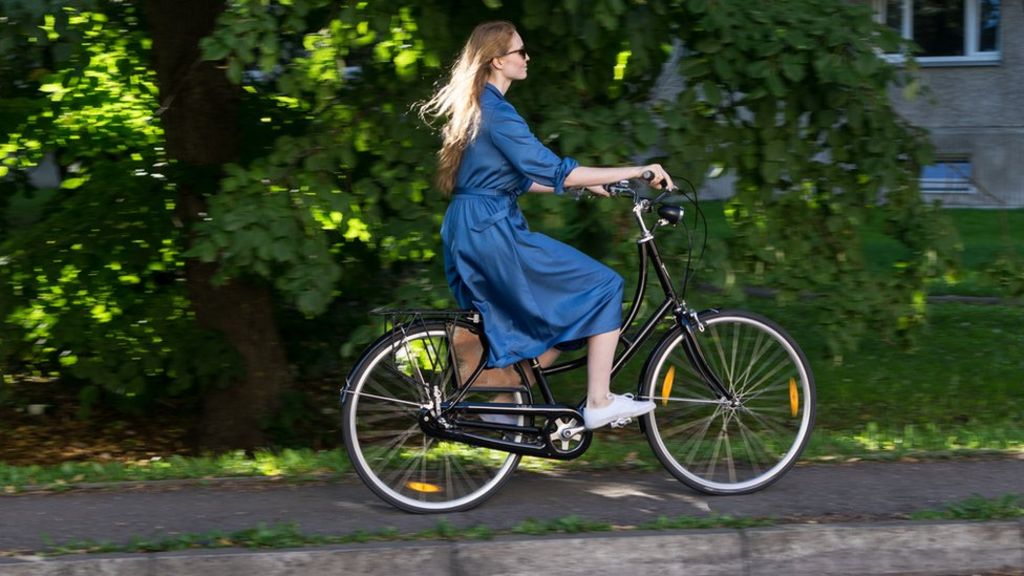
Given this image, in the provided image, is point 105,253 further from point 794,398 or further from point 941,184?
point 941,184

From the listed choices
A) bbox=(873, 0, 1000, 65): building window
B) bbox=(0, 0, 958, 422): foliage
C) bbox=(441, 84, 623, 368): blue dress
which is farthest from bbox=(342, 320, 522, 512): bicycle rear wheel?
bbox=(873, 0, 1000, 65): building window

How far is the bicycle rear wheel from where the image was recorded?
207 inches

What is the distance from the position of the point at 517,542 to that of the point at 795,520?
1031mm

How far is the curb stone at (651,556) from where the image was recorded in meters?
4.68

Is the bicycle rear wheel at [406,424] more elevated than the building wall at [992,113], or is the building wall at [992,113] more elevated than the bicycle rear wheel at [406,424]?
the bicycle rear wheel at [406,424]

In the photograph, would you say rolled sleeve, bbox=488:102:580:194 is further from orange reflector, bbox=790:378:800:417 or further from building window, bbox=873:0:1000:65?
building window, bbox=873:0:1000:65

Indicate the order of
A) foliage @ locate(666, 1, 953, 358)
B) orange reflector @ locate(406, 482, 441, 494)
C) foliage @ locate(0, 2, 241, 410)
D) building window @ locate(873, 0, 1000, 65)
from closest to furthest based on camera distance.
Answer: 1. orange reflector @ locate(406, 482, 441, 494)
2. foliage @ locate(666, 1, 953, 358)
3. foliage @ locate(0, 2, 241, 410)
4. building window @ locate(873, 0, 1000, 65)

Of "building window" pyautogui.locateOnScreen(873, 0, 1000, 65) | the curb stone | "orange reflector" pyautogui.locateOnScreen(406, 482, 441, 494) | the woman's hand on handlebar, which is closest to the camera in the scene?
the curb stone

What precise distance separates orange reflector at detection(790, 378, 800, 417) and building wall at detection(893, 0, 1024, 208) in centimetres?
1378

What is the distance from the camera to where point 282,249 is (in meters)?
5.89

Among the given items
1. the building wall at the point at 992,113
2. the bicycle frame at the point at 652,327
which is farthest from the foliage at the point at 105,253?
the building wall at the point at 992,113

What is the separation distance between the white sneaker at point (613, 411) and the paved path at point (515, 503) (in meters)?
0.32

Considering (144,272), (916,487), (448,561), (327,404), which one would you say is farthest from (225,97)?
(916,487)

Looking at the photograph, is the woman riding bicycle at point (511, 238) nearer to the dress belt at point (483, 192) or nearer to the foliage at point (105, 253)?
the dress belt at point (483, 192)
